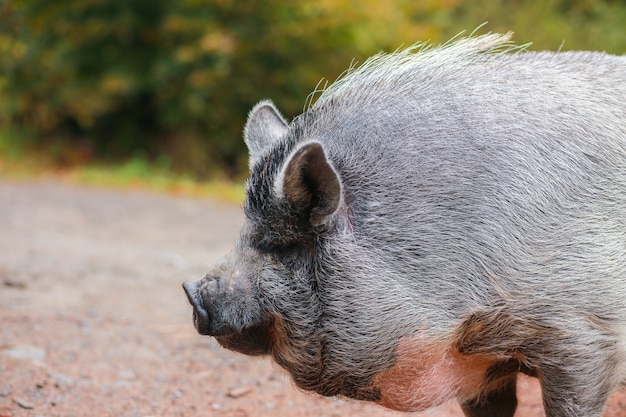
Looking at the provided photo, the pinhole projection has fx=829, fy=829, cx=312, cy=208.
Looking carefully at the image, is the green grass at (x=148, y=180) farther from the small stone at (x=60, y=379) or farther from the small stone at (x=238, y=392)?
the small stone at (x=60, y=379)

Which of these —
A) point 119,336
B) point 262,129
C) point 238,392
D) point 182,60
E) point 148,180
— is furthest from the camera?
point 182,60

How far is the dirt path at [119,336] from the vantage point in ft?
16.0

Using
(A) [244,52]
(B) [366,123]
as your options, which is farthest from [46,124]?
(B) [366,123]

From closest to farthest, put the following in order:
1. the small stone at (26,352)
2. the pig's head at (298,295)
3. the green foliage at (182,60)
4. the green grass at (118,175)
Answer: the pig's head at (298,295) → the small stone at (26,352) → the green grass at (118,175) → the green foliage at (182,60)

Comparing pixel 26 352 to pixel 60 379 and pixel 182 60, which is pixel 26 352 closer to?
pixel 60 379

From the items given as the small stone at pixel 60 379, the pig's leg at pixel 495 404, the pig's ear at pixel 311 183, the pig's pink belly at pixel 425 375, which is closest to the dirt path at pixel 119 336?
the small stone at pixel 60 379

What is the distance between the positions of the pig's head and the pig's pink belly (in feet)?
0.20

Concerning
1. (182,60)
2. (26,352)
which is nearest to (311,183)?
(26,352)

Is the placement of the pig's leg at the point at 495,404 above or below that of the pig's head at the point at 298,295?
below

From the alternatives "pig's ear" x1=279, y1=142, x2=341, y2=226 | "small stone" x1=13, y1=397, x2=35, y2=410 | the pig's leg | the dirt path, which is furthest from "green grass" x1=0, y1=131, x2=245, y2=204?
"pig's ear" x1=279, y1=142, x2=341, y2=226

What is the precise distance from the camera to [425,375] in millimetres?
3662

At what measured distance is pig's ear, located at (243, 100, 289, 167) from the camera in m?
4.21

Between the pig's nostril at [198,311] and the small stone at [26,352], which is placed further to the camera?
the small stone at [26,352]

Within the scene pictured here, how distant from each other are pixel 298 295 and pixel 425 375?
67 cm
